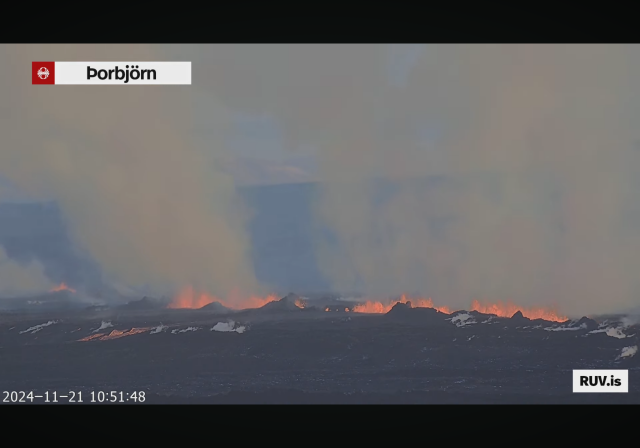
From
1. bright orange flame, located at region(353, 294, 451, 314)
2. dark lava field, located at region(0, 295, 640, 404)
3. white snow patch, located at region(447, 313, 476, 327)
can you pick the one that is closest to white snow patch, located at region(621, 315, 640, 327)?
dark lava field, located at region(0, 295, 640, 404)

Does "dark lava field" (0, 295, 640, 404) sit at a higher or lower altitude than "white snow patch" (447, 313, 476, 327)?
lower

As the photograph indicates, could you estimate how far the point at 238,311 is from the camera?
32.6 ft

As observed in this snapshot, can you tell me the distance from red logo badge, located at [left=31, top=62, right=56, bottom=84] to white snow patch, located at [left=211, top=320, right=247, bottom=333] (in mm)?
3740

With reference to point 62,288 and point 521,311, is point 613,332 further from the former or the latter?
point 62,288

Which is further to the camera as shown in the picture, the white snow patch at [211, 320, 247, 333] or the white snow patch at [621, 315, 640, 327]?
the white snow patch at [211, 320, 247, 333]

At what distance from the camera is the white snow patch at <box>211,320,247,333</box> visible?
9.92 m

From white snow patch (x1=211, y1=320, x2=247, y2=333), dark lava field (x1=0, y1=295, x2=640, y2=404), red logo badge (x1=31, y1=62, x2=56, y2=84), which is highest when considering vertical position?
red logo badge (x1=31, y1=62, x2=56, y2=84)

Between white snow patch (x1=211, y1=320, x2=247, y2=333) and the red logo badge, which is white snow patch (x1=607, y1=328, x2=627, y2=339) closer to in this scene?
white snow patch (x1=211, y1=320, x2=247, y2=333)

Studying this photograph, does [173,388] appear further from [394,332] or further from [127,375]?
[394,332]

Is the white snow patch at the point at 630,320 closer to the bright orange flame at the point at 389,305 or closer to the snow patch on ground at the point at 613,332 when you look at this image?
the snow patch on ground at the point at 613,332

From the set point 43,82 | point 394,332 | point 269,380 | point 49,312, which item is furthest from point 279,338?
point 43,82

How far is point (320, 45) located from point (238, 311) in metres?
3.55

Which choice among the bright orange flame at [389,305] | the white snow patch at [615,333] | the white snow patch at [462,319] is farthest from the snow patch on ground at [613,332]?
the bright orange flame at [389,305]

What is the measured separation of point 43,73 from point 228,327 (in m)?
4.00
